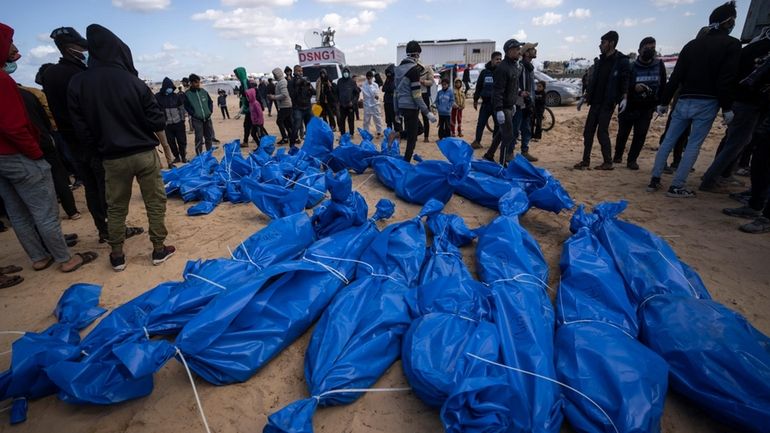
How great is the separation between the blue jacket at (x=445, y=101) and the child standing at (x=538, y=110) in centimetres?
148

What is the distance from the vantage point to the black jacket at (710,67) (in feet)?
10.1

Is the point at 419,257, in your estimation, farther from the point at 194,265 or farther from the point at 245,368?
the point at 194,265

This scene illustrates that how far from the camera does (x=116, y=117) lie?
2330 mm

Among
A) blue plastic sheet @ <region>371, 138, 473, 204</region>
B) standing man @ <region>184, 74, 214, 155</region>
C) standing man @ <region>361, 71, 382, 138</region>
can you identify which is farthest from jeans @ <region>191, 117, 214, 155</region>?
blue plastic sheet @ <region>371, 138, 473, 204</region>

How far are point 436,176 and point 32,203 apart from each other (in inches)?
131

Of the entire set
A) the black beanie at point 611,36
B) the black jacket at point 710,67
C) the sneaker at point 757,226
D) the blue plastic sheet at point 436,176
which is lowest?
the sneaker at point 757,226

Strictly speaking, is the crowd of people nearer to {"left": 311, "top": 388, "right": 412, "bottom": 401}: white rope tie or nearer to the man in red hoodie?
the man in red hoodie

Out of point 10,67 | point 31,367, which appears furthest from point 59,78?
point 31,367

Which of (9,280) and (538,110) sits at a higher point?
(538,110)

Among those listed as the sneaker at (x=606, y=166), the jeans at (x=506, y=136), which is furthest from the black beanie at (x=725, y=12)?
the jeans at (x=506, y=136)

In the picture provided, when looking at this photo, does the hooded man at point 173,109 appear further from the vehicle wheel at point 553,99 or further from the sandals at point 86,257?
the vehicle wheel at point 553,99

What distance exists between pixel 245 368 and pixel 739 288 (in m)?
3.01

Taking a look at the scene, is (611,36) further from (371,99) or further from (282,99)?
(282,99)

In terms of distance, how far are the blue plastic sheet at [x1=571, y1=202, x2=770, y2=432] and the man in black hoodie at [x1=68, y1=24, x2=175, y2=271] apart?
10.8 ft
